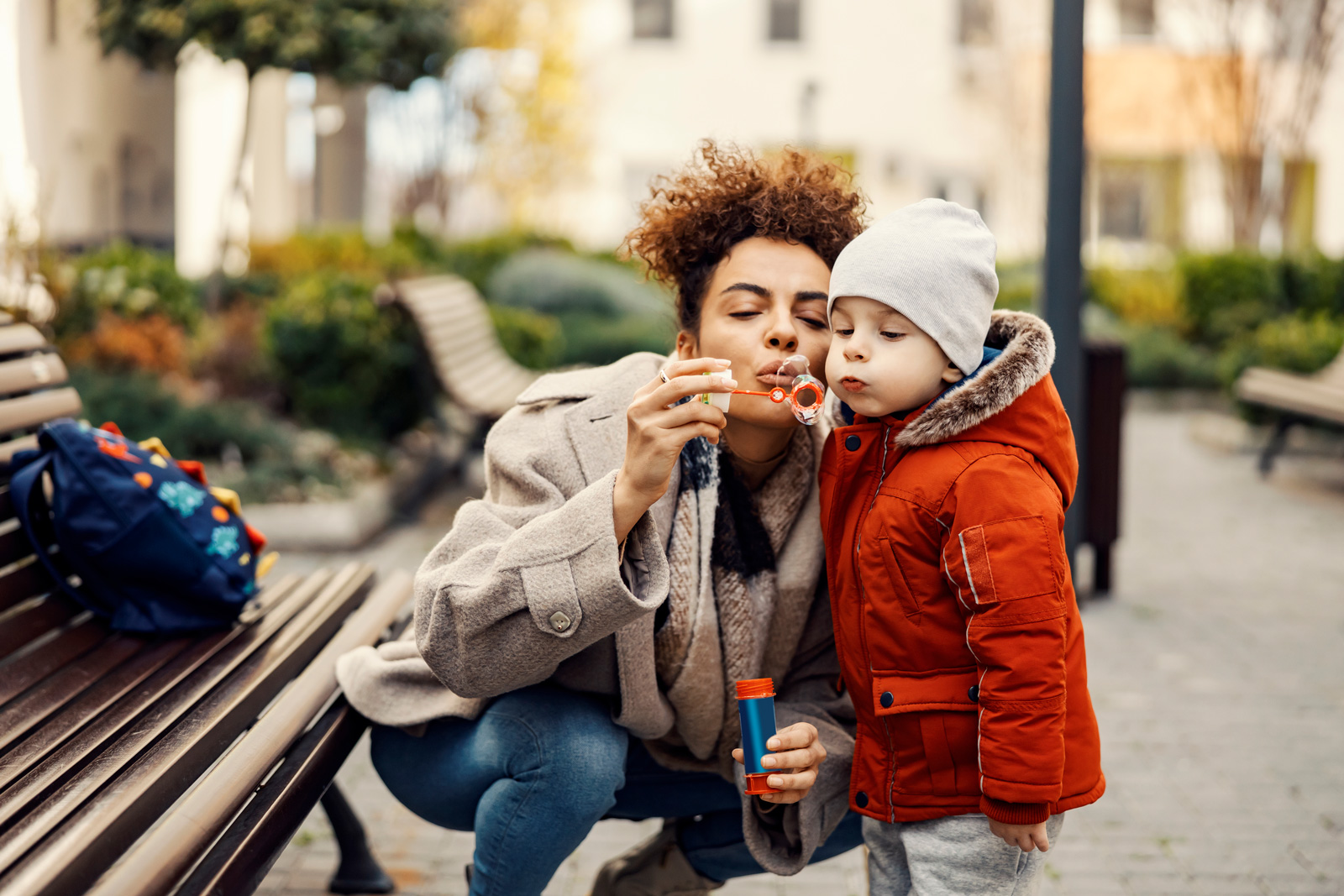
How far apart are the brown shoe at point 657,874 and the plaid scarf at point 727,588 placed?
0.30 meters

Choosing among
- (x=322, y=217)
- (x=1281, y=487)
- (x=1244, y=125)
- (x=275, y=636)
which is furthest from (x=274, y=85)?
(x=275, y=636)

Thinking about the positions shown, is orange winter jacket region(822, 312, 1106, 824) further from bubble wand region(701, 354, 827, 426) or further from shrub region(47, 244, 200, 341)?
shrub region(47, 244, 200, 341)

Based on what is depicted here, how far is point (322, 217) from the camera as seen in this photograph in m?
19.3

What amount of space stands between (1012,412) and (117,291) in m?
7.36

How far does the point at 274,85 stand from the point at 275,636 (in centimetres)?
1498

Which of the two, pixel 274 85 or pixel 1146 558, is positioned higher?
pixel 274 85

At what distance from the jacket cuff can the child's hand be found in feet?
0.04

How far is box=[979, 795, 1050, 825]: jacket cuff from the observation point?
1909 mm

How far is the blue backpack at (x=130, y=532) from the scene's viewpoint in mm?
2639

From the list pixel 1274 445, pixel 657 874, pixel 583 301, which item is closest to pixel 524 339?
pixel 583 301

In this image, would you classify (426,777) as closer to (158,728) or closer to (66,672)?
(158,728)

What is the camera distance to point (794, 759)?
2066 mm

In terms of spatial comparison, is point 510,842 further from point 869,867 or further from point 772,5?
point 772,5

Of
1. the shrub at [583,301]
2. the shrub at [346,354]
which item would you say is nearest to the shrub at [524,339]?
the shrub at [346,354]
